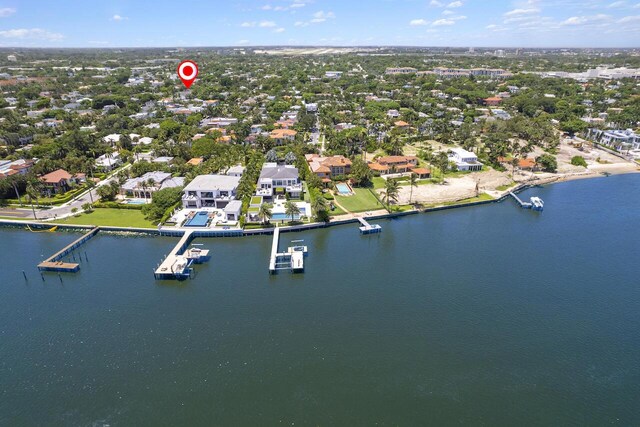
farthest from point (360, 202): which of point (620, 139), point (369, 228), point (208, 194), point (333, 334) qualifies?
point (620, 139)

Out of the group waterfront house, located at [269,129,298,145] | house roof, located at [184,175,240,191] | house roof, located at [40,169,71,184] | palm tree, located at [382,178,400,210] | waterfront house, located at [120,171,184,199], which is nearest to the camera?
palm tree, located at [382,178,400,210]

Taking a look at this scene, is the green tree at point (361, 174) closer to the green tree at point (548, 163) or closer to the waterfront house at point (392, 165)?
the waterfront house at point (392, 165)

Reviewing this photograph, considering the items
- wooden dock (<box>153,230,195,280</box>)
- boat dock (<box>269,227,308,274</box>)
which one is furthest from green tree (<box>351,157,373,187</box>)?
wooden dock (<box>153,230,195,280</box>)

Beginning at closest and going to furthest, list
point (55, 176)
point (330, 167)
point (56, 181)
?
point (56, 181)
point (55, 176)
point (330, 167)

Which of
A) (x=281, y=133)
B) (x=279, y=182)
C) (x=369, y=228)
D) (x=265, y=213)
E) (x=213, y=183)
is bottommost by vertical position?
(x=369, y=228)

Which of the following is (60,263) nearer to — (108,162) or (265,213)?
(265,213)

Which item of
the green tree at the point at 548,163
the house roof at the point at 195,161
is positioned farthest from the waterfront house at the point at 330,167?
the green tree at the point at 548,163

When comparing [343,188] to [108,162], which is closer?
[343,188]

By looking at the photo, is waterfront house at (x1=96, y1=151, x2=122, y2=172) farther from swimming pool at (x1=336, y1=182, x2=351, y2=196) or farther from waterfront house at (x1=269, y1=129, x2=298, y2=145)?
swimming pool at (x1=336, y1=182, x2=351, y2=196)
